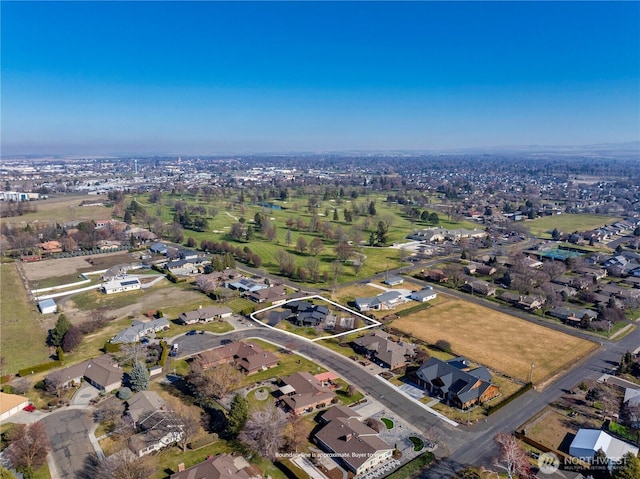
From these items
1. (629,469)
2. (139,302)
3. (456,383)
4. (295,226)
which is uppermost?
(295,226)

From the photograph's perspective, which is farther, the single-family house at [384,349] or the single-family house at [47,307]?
the single-family house at [47,307]

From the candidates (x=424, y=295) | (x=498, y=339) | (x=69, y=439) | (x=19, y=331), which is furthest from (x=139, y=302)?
(x=498, y=339)

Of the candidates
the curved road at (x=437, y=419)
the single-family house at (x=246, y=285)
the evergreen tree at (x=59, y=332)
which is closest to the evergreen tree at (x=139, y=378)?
the curved road at (x=437, y=419)

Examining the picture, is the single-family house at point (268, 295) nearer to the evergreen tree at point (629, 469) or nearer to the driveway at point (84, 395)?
the driveway at point (84, 395)

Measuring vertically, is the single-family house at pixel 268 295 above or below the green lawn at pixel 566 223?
below

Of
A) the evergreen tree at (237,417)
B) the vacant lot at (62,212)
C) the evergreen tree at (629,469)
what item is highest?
the vacant lot at (62,212)

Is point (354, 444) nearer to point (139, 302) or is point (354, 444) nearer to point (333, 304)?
point (333, 304)

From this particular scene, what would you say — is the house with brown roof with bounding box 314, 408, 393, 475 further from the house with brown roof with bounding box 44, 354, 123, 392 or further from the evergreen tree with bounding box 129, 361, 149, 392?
the house with brown roof with bounding box 44, 354, 123, 392
